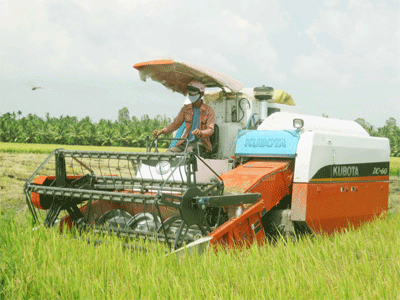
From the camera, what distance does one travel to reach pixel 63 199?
4.25 metres

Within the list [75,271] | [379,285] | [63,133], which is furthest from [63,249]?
[63,133]

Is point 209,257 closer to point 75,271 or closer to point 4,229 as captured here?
point 75,271

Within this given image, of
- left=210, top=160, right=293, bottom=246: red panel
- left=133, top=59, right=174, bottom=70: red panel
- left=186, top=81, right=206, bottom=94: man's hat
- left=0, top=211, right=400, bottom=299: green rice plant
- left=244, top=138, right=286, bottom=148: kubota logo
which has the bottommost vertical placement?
left=0, top=211, right=400, bottom=299: green rice plant

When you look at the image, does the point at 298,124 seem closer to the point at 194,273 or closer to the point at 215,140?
the point at 215,140

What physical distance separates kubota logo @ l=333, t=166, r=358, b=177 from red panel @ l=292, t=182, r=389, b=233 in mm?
109

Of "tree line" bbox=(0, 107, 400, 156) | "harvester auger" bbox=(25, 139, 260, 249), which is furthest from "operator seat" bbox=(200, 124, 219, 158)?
"tree line" bbox=(0, 107, 400, 156)

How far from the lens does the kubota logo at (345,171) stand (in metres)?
4.65

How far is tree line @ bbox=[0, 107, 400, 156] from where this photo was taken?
111 feet

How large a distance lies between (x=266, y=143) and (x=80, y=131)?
107ft

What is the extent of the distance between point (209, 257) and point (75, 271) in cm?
99

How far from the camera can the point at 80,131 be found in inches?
1389

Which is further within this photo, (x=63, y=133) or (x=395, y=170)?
(x=63, y=133)

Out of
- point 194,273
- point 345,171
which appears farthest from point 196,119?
point 194,273

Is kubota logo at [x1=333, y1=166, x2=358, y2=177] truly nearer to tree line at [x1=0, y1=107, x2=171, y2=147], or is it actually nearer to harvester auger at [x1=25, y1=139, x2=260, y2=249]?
harvester auger at [x1=25, y1=139, x2=260, y2=249]
